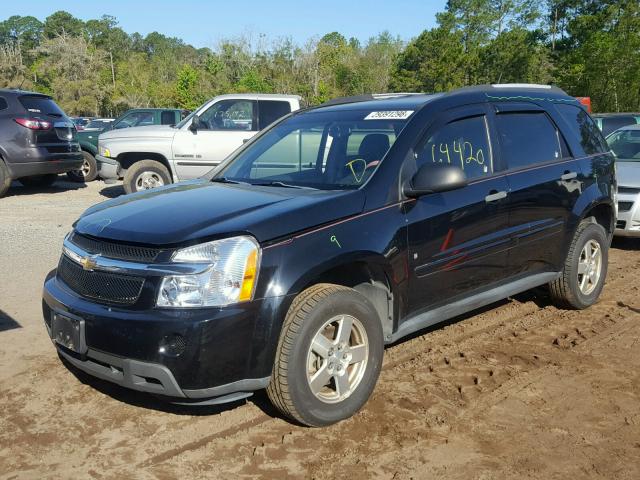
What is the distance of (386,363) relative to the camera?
468 centimetres

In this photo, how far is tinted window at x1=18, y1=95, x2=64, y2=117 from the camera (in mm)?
12562

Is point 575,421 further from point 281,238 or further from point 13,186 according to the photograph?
point 13,186

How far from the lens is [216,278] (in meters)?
3.36

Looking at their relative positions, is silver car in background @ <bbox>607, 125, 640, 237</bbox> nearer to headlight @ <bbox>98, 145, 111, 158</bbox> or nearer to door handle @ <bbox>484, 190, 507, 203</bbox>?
door handle @ <bbox>484, 190, 507, 203</bbox>

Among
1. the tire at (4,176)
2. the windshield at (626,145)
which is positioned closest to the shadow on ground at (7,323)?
the tire at (4,176)

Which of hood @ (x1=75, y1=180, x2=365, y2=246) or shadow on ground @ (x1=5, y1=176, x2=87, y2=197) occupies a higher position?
hood @ (x1=75, y1=180, x2=365, y2=246)

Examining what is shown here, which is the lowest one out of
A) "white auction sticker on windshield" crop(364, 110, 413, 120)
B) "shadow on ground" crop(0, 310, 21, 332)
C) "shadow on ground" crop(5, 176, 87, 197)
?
"shadow on ground" crop(0, 310, 21, 332)

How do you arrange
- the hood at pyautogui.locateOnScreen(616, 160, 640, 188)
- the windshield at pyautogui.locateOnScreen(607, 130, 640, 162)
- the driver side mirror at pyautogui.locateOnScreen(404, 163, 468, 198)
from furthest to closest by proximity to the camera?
the windshield at pyautogui.locateOnScreen(607, 130, 640, 162)
the hood at pyautogui.locateOnScreen(616, 160, 640, 188)
the driver side mirror at pyautogui.locateOnScreen(404, 163, 468, 198)

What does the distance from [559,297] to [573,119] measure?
61.5 inches

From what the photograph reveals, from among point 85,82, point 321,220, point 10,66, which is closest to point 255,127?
point 321,220

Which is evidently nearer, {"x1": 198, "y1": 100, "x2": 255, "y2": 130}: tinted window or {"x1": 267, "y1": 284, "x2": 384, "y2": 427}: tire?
{"x1": 267, "y1": 284, "x2": 384, "y2": 427}: tire

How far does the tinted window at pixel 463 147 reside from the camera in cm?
448

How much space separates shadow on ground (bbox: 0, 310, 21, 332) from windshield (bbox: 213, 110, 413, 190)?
6.86 ft

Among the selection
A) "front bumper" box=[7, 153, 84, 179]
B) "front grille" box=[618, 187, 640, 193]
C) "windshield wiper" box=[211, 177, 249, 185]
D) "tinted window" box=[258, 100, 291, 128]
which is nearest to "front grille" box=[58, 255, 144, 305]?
"windshield wiper" box=[211, 177, 249, 185]
